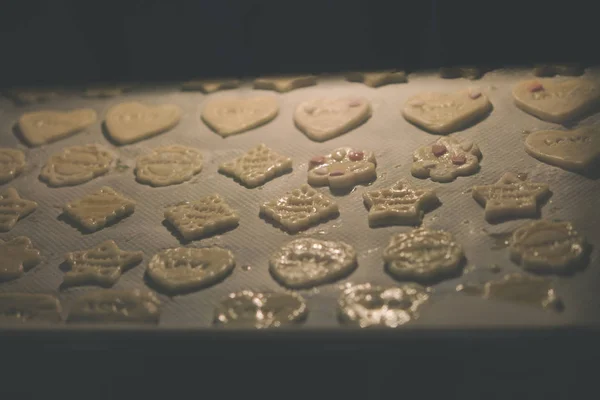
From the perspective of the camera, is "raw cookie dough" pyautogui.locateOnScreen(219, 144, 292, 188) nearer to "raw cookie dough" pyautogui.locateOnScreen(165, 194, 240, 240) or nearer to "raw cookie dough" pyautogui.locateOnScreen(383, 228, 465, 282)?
"raw cookie dough" pyautogui.locateOnScreen(165, 194, 240, 240)

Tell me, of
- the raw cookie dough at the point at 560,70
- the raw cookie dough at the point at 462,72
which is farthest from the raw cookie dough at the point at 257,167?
the raw cookie dough at the point at 560,70

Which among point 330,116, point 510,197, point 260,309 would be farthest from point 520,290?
point 330,116

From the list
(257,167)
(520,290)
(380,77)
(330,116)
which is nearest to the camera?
(520,290)

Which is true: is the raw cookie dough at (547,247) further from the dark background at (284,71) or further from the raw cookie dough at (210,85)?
the raw cookie dough at (210,85)

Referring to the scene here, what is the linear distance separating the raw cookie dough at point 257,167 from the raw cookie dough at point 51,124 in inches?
16.3

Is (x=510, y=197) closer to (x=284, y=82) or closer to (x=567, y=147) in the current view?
(x=567, y=147)

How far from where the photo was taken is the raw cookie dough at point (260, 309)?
102 centimetres

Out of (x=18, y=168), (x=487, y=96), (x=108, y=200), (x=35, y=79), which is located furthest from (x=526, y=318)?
(x=35, y=79)

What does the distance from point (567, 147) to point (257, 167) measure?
58 centimetres

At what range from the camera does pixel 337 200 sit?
128 centimetres

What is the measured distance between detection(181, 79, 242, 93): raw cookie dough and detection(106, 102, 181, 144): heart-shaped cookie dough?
9cm

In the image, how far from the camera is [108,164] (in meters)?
1.47

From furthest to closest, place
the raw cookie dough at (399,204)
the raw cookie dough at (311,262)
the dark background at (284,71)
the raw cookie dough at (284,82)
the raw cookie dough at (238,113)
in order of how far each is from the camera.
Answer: the raw cookie dough at (284,82) < the raw cookie dough at (238,113) < the raw cookie dough at (399,204) < the raw cookie dough at (311,262) < the dark background at (284,71)

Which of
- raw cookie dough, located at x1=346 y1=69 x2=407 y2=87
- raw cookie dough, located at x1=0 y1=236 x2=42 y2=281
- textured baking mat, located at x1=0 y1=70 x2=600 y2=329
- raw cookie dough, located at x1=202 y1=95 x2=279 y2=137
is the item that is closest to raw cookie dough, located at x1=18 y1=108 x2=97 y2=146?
textured baking mat, located at x1=0 y1=70 x2=600 y2=329
